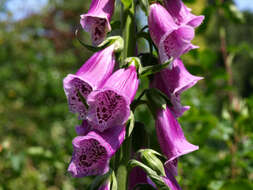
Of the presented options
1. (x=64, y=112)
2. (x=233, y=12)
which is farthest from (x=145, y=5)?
(x=64, y=112)

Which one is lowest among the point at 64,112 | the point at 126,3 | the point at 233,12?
the point at 64,112

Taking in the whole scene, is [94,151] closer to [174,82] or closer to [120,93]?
[120,93]

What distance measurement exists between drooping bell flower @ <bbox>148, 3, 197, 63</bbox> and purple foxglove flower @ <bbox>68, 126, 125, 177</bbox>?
0.25m

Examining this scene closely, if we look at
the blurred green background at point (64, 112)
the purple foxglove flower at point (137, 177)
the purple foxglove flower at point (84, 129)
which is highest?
the purple foxglove flower at point (84, 129)

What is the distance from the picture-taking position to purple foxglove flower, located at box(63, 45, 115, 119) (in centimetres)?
93

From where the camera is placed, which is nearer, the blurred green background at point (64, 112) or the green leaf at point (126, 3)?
the green leaf at point (126, 3)

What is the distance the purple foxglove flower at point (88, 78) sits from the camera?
0.93 m

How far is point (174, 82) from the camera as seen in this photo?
0.97m

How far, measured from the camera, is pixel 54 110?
431cm

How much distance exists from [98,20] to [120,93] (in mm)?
283

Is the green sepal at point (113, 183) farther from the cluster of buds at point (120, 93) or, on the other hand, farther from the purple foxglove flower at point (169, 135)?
the purple foxglove flower at point (169, 135)

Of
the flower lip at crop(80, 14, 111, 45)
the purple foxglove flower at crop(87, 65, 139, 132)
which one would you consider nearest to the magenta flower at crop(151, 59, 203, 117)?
the purple foxglove flower at crop(87, 65, 139, 132)

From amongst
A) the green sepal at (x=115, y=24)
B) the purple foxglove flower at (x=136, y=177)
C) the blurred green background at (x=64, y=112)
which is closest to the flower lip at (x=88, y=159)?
the purple foxglove flower at (x=136, y=177)

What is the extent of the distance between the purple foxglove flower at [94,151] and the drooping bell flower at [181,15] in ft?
1.25
